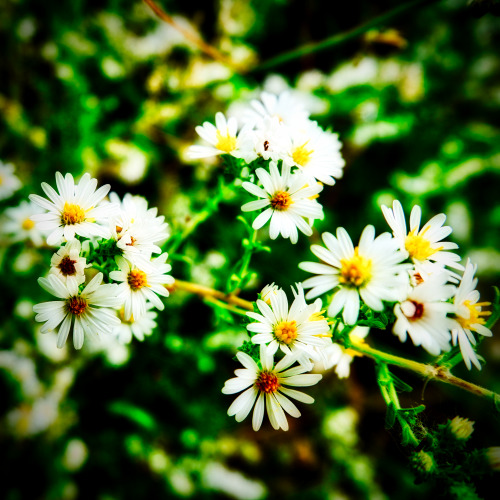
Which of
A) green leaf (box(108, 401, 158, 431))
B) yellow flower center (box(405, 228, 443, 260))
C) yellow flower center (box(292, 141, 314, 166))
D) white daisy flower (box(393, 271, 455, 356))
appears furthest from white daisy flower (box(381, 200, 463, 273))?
green leaf (box(108, 401, 158, 431))

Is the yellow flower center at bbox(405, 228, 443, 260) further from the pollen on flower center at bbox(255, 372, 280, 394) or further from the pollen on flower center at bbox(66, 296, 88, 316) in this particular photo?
the pollen on flower center at bbox(66, 296, 88, 316)

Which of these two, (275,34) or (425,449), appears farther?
(275,34)

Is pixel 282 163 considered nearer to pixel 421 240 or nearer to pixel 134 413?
pixel 421 240

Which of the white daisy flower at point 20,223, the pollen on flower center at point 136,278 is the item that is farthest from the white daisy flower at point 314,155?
the white daisy flower at point 20,223

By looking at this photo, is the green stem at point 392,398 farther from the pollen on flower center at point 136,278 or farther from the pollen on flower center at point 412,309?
the pollen on flower center at point 136,278

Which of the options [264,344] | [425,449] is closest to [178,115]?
[264,344]

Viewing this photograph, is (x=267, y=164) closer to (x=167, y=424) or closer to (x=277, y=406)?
(x=277, y=406)
